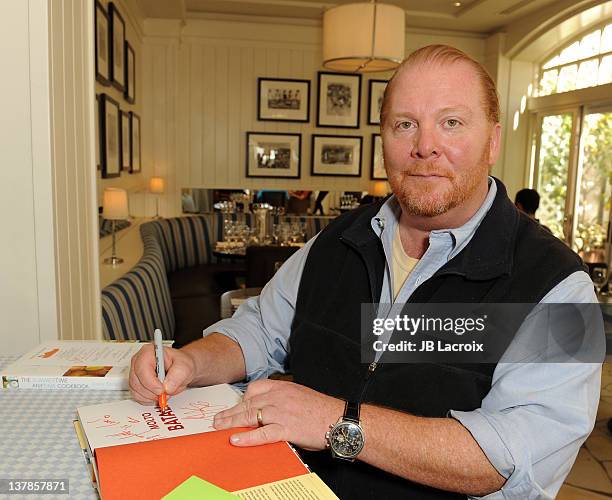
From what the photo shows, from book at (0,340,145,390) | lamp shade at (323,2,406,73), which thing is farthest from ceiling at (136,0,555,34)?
book at (0,340,145,390)

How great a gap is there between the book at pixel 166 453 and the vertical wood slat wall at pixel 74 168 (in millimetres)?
699

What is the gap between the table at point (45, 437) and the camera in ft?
2.50

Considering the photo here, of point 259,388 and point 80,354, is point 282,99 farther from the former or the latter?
point 259,388

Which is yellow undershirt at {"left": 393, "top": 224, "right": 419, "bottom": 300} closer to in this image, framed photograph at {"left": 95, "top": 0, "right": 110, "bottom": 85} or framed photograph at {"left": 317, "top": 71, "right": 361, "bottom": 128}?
framed photograph at {"left": 95, "top": 0, "right": 110, "bottom": 85}

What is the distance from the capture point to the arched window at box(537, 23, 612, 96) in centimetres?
620

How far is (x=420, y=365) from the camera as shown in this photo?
47.1 inches

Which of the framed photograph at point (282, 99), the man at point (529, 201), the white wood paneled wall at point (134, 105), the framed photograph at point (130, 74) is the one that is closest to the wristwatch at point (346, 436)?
the white wood paneled wall at point (134, 105)

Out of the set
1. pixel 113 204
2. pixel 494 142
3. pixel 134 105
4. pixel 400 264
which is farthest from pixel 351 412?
pixel 134 105

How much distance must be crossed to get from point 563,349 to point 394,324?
0.38 meters

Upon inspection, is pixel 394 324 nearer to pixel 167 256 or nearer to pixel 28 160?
pixel 28 160

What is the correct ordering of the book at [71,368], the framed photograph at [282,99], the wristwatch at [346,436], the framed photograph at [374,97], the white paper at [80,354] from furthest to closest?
1. the framed photograph at [374,97]
2. the framed photograph at [282,99]
3. the white paper at [80,354]
4. the book at [71,368]
5. the wristwatch at [346,436]

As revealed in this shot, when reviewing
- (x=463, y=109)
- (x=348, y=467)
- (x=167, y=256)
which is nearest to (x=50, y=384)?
(x=348, y=467)

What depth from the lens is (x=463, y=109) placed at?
4.37 ft

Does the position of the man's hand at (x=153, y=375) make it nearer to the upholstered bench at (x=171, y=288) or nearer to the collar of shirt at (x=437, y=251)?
the collar of shirt at (x=437, y=251)
